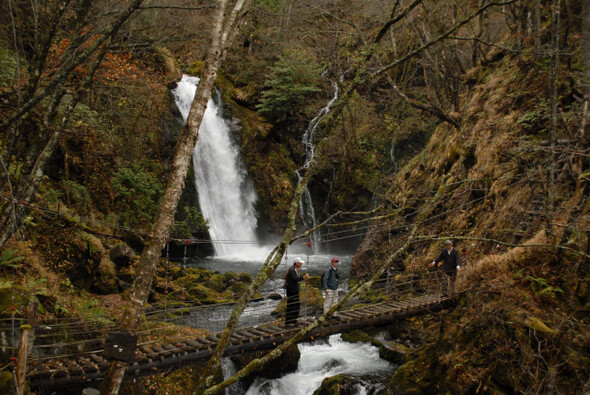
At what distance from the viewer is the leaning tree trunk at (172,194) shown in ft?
11.3

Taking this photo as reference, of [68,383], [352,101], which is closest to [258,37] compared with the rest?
[352,101]

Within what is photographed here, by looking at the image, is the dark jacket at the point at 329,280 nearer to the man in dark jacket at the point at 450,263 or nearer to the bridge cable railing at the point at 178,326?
the bridge cable railing at the point at 178,326

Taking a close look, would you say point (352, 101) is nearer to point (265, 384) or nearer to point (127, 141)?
point (127, 141)

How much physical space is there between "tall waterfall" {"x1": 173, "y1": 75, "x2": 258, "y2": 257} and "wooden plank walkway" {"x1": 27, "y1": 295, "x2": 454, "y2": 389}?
33.7 ft

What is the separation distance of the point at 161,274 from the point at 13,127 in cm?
735

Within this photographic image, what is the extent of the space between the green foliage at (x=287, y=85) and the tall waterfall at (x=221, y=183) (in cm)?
265

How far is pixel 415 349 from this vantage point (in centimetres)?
895

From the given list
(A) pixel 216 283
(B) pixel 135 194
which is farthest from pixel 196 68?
(A) pixel 216 283

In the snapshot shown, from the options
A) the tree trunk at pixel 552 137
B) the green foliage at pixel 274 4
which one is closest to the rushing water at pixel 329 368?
the tree trunk at pixel 552 137

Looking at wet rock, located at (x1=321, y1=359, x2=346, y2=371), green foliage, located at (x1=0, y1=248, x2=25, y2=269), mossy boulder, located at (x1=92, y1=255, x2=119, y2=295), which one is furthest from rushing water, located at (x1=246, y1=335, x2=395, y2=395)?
green foliage, located at (x1=0, y1=248, x2=25, y2=269)

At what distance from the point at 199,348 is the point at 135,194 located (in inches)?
346

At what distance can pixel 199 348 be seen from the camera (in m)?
6.21

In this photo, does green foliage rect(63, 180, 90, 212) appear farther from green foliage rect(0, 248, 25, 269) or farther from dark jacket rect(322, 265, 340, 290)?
dark jacket rect(322, 265, 340, 290)

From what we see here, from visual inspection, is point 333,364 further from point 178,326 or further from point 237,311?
point 237,311
